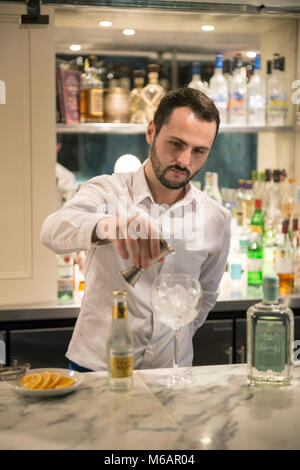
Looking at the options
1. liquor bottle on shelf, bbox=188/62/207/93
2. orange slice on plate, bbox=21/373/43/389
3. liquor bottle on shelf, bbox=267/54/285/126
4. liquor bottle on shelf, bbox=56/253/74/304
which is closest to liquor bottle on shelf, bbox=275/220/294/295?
liquor bottle on shelf, bbox=267/54/285/126

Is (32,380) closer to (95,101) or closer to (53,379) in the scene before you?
(53,379)

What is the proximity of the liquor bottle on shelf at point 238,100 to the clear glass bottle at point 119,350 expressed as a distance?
6.47 ft

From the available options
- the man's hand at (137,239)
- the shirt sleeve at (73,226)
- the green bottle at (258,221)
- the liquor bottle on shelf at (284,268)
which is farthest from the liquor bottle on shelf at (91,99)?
the man's hand at (137,239)

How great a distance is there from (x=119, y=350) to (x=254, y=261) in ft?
5.65

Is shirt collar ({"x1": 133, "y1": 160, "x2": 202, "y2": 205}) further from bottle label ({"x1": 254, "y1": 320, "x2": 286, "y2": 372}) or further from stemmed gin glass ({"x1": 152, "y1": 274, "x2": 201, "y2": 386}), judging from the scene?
bottle label ({"x1": 254, "y1": 320, "x2": 286, "y2": 372})

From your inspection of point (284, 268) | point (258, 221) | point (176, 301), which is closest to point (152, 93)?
point (258, 221)

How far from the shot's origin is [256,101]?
3.15 m

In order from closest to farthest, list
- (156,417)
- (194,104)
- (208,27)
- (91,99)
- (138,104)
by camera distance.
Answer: (156,417)
(194,104)
(91,99)
(138,104)
(208,27)

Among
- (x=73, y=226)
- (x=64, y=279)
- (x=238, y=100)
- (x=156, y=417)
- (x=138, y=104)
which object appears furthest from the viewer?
(x=238, y=100)

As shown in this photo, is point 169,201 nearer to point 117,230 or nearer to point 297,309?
point 117,230

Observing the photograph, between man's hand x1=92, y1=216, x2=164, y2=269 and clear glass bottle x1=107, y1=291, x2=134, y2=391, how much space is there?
82mm

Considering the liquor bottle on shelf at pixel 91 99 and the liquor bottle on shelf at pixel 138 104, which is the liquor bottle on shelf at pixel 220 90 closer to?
the liquor bottle on shelf at pixel 138 104

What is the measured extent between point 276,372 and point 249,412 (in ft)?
0.60

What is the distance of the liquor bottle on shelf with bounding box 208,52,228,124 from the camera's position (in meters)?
3.07
